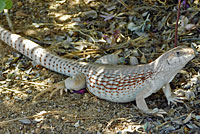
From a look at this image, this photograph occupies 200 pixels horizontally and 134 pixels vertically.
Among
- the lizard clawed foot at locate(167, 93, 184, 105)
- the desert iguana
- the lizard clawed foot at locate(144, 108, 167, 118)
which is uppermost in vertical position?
the desert iguana

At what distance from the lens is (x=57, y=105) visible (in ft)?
15.3

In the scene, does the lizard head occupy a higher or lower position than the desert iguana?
higher

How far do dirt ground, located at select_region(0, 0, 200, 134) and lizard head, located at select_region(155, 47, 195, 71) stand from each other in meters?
0.44

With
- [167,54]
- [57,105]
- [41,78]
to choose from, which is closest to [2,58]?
[41,78]

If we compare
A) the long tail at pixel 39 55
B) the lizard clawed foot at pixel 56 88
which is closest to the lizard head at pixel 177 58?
the long tail at pixel 39 55

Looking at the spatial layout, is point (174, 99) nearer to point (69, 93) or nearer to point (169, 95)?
point (169, 95)

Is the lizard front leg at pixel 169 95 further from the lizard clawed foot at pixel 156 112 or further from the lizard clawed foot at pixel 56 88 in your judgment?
the lizard clawed foot at pixel 56 88

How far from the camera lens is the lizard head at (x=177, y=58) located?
14.2ft

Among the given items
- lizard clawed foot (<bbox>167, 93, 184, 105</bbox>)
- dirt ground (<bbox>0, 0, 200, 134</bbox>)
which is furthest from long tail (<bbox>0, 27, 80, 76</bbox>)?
lizard clawed foot (<bbox>167, 93, 184, 105</bbox>)

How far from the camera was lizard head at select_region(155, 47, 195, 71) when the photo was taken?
433 centimetres

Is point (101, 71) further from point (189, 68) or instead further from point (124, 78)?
point (189, 68)

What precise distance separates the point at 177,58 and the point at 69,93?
1.72 metres

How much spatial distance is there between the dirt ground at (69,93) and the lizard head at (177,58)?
17.4 inches

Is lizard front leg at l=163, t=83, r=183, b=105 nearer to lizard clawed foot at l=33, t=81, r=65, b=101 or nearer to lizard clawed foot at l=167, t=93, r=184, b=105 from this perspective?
lizard clawed foot at l=167, t=93, r=184, b=105
